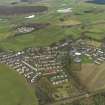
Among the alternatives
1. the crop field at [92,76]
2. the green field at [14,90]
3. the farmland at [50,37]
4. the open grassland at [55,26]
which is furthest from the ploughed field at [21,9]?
the green field at [14,90]

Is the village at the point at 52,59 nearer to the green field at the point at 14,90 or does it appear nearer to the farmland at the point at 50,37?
the farmland at the point at 50,37

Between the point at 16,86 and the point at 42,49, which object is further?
the point at 42,49

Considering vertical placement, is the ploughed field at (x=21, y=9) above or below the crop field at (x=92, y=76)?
below

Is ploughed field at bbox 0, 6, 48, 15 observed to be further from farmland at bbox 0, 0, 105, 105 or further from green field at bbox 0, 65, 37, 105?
green field at bbox 0, 65, 37, 105

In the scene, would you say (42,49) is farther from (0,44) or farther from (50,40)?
(0,44)

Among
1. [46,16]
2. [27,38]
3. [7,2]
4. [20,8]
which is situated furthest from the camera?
[7,2]

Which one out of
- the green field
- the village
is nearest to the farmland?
the green field

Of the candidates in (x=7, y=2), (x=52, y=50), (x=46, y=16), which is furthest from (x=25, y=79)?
(x=7, y=2)
